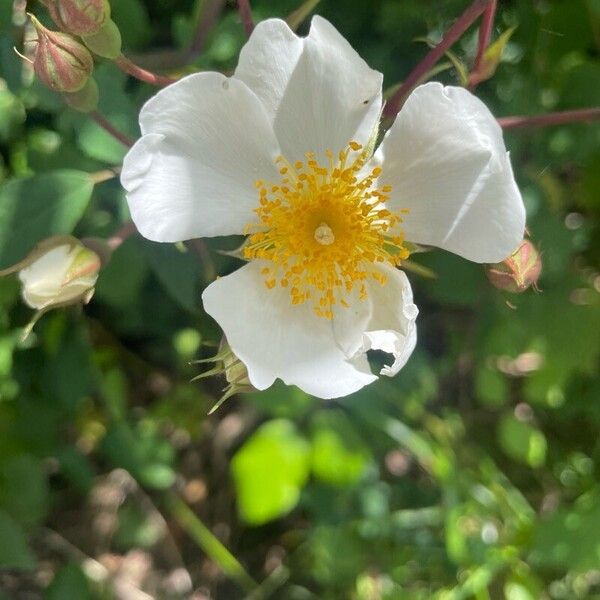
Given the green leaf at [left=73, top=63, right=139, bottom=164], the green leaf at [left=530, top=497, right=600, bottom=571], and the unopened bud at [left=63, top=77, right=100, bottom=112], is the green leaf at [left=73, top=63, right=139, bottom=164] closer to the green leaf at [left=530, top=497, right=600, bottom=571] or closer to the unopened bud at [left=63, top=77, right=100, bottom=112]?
the unopened bud at [left=63, top=77, right=100, bottom=112]

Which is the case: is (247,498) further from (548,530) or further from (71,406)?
(548,530)

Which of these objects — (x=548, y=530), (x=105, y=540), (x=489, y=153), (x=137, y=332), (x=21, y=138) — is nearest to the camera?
(x=489, y=153)

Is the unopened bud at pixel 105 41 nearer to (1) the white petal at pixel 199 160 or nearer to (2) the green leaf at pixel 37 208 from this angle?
(1) the white petal at pixel 199 160

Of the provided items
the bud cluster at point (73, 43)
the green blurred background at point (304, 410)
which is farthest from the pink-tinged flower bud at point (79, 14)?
the green blurred background at point (304, 410)

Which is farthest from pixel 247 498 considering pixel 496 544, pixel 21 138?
pixel 21 138

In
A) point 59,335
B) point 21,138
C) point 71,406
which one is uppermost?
point 21,138

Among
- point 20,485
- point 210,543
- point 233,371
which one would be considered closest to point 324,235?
point 233,371
